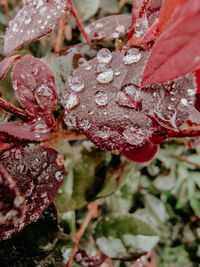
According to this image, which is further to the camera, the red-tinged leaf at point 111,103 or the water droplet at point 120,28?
the water droplet at point 120,28

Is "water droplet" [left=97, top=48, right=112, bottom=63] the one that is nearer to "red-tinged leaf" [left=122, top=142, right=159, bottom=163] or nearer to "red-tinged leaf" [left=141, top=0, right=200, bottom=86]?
"red-tinged leaf" [left=141, top=0, right=200, bottom=86]

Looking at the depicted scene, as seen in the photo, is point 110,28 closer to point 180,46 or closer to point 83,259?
point 180,46

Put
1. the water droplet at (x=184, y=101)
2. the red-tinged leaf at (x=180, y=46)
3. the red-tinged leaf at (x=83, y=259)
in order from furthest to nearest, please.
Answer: the red-tinged leaf at (x=83, y=259) → the water droplet at (x=184, y=101) → the red-tinged leaf at (x=180, y=46)

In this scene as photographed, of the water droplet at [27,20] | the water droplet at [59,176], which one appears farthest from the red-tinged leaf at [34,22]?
the water droplet at [59,176]

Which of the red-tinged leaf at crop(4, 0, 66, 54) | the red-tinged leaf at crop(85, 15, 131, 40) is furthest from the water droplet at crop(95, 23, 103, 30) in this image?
the red-tinged leaf at crop(4, 0, 66, 54)

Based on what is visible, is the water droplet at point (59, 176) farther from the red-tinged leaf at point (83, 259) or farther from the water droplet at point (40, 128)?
the red-tinged leaf at point (83, 259)

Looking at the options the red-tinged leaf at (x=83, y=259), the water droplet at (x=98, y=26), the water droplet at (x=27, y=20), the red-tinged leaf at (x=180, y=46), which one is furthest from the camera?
the red-tinged leaf at (x=83, y=259)

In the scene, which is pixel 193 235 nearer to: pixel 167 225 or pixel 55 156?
pixel 167 225
